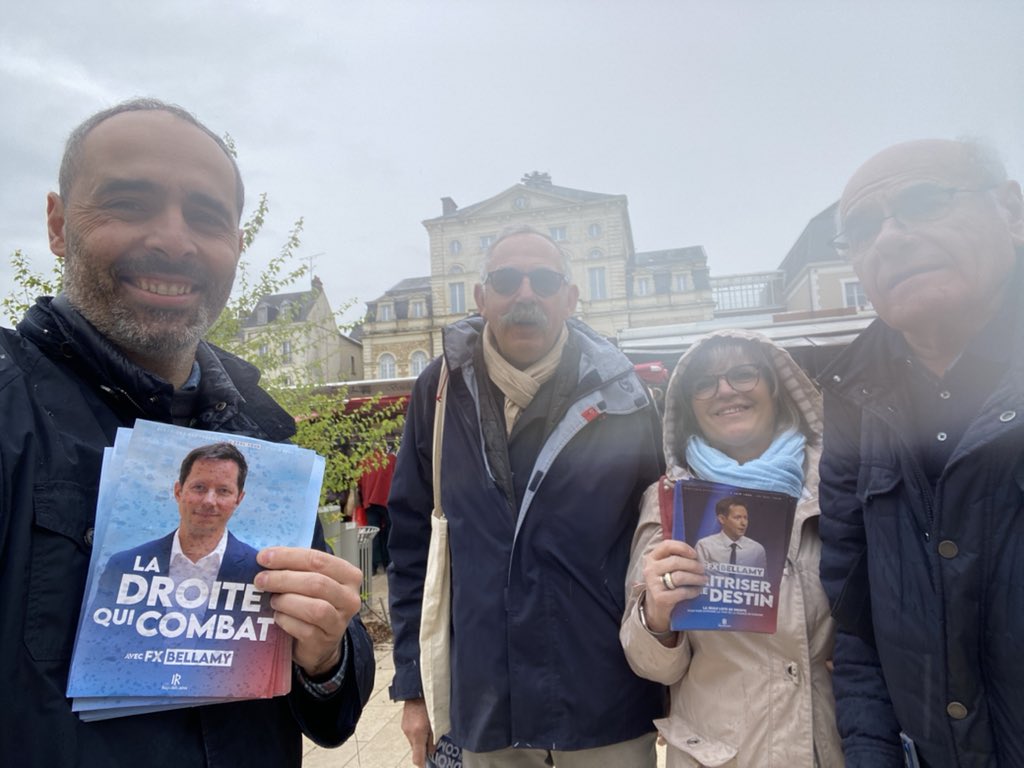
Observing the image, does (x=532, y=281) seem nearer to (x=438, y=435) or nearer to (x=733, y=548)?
(x=438, y=435)

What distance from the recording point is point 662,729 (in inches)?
A: 71.4

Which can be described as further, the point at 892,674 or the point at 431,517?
the point at 431,517

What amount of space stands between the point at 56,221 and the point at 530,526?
1536 mm

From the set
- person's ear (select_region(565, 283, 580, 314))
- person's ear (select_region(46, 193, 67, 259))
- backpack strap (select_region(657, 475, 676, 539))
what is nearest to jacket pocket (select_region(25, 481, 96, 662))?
person's ear (select_region(46, 193, 67, 259))

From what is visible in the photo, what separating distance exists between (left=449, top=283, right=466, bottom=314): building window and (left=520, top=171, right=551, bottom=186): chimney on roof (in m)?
9.49

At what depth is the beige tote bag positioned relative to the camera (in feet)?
6.91

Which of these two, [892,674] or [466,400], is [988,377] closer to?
[892,674]

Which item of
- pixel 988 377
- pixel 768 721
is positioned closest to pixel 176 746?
pixel 768 721

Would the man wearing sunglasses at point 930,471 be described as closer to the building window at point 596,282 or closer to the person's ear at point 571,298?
the person's ear at point 571,298

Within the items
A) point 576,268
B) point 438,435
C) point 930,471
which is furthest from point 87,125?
point 576,268

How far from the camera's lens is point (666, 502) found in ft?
5.66

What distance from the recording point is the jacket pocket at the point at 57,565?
0.95 meters

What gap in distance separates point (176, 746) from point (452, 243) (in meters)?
45.7

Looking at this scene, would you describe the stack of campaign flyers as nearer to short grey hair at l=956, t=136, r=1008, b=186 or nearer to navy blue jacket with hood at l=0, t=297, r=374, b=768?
navy blue jacket with hood at l=0, t=297, r=374, b=768
